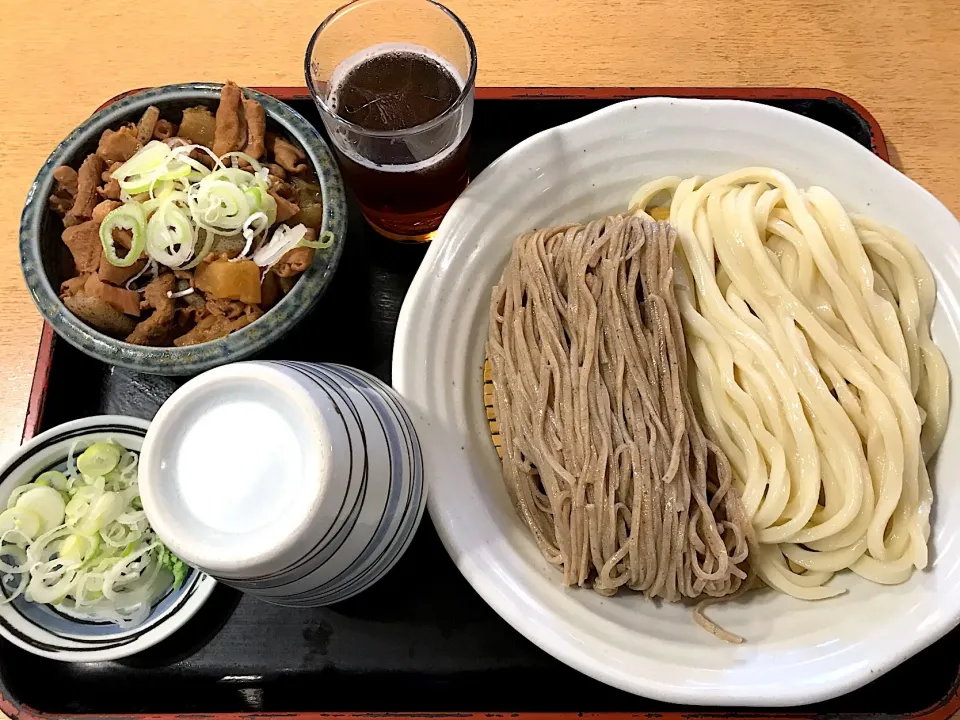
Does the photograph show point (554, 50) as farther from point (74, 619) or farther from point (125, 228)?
point (74, 619)

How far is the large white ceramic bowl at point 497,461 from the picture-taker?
127 cm

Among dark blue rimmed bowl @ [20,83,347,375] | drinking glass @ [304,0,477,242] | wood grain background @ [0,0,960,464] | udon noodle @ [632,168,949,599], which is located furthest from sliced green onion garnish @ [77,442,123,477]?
udon noodle @ [632,168,949,599]

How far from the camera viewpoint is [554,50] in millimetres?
2047

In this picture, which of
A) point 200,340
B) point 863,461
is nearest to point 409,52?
point 200,340

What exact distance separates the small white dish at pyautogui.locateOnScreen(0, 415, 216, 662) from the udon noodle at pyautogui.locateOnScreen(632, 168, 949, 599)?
1180mm

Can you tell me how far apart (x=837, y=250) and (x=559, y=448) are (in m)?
0.79

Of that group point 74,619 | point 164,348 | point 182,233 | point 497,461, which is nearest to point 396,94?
point 182,233

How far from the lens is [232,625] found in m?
1.45

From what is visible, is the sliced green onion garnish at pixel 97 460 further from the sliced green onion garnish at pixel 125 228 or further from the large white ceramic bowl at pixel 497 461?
the large white ceramic bowl at pixel 497 461

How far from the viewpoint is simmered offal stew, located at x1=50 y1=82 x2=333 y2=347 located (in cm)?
142

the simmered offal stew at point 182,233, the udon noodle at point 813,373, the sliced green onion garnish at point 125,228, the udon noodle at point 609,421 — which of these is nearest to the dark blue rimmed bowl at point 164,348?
the simmered offal stew at point 182,233

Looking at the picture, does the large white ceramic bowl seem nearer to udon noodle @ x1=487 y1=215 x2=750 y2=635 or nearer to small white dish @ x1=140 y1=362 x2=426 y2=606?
udon noodle @ x1=487 y1=215 x2=750 y2=635

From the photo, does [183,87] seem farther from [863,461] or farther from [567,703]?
[863,461]

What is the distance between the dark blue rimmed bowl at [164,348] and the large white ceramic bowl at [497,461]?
0.22 m
